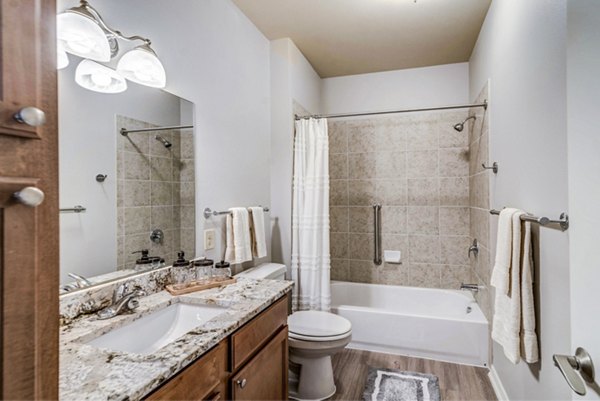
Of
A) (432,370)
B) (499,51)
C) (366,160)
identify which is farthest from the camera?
(366,160)

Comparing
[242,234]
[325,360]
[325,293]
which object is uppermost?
[242,234]

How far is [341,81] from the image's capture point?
3.56 metres

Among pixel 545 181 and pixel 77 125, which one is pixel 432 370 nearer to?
pixel 545 181

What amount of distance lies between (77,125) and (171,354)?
0.91m

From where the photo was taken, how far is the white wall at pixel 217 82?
5.24ft

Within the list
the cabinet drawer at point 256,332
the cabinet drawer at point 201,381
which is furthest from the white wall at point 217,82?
the cabinet drawer at point 201,381

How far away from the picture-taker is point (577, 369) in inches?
28.7

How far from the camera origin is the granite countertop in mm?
725

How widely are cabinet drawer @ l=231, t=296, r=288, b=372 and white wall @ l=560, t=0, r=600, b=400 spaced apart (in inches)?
38.8

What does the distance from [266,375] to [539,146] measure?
5.11ft

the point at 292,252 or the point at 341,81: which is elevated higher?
the point at 341,81

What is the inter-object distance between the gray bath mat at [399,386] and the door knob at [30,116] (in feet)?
7.37

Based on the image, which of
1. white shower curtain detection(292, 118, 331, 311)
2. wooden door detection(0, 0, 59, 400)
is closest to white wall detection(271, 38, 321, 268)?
white shower curtain detection(292, 118, 331, 311)

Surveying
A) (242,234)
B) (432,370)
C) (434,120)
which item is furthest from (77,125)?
(434,120)
